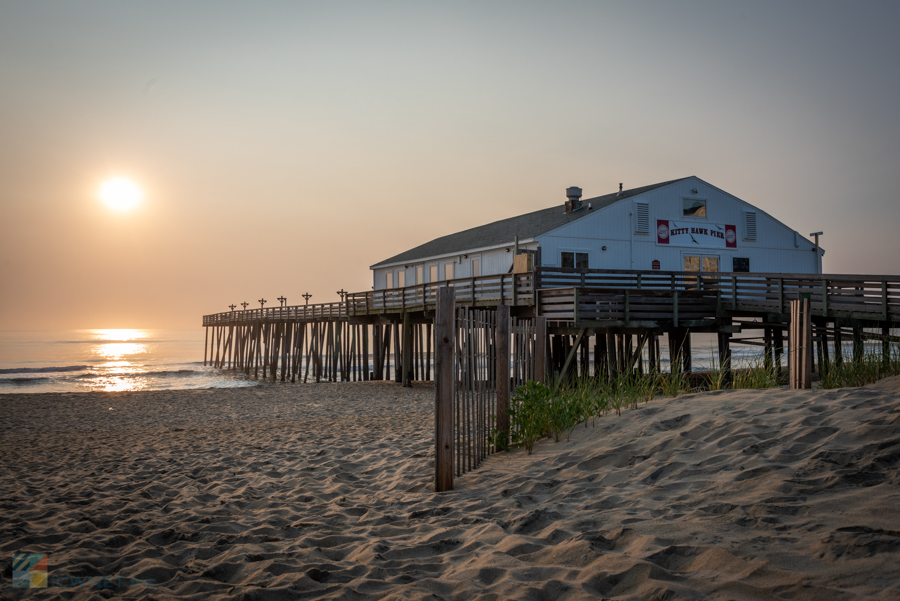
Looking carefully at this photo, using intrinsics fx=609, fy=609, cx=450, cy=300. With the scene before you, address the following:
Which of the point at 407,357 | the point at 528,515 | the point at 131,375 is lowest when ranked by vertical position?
the point at 131,375

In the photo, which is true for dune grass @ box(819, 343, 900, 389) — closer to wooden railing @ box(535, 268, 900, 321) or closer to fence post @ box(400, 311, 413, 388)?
wooden railing @ box(535, 268, 900, 321)

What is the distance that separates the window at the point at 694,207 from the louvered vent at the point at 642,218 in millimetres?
1832

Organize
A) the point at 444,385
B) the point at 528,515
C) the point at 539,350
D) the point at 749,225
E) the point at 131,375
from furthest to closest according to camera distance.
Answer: the point at 131,375 → the point at 749,225 → the point at 539,350 → the point at 444,385 → the point at 528,515

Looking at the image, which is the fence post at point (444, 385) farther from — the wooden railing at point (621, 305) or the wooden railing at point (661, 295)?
the wooden railing at point (621, 305)

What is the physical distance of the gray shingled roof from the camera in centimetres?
2484

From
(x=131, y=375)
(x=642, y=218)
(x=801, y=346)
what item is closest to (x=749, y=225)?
(x=642, y=218)

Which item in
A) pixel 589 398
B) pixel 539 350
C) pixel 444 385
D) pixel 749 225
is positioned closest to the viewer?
pixel 444 385

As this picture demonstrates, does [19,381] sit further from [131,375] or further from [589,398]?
[589,398]

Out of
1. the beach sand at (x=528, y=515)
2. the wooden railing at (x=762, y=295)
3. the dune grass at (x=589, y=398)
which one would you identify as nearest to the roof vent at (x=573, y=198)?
the wooden railing at (x=762, y=295)

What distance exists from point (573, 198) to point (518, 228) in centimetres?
287

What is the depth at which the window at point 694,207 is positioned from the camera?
25438 millimetres

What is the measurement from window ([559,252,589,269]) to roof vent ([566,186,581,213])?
394 centimetres

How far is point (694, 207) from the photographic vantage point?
25.5 metres

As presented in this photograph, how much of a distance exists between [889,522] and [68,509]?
6154mm
